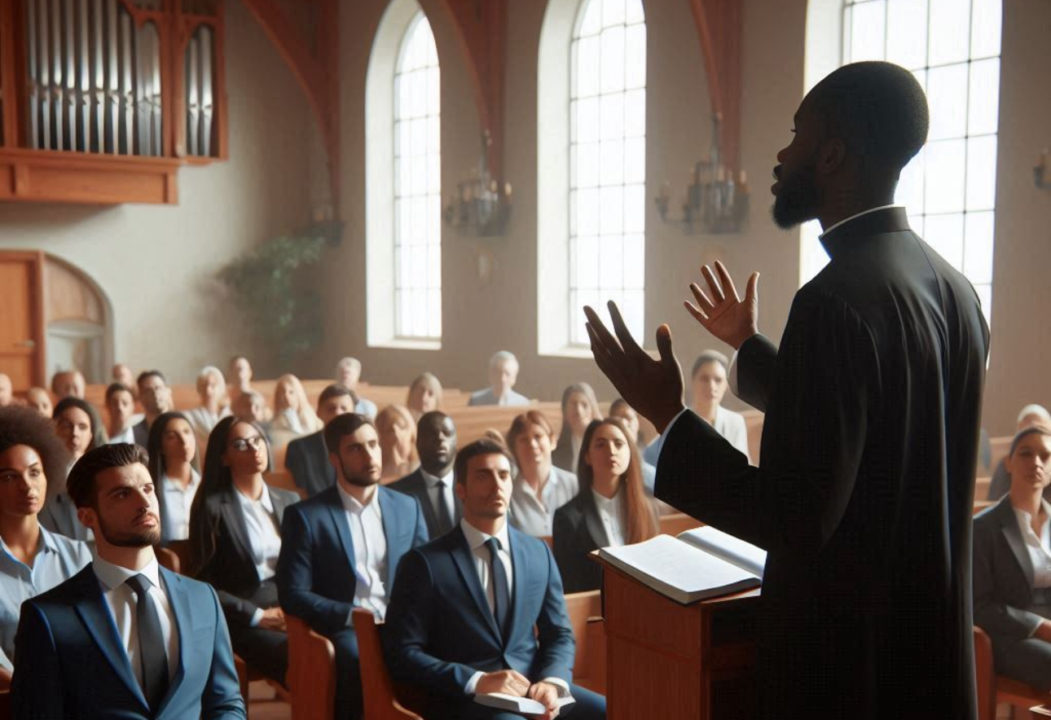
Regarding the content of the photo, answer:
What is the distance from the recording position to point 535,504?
252 inches

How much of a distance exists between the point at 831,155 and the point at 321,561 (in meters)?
3.56

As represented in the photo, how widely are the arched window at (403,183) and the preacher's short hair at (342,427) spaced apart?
10223mm

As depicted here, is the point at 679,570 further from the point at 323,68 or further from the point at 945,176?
the point at 323,68

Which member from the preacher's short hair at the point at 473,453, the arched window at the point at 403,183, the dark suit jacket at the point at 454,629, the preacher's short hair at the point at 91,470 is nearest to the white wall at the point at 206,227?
the arched window at the point at 403,183

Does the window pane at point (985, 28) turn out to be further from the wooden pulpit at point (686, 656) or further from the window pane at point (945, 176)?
the wooden pulpit at point (686, 656)

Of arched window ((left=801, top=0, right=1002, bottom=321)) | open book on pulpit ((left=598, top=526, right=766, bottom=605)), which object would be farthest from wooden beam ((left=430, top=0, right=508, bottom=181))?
open book on pulpit ((left=598, top=526, right=766, bottom=605))

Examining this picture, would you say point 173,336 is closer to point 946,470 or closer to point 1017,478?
point 1017,478

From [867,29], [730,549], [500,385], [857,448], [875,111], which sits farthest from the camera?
[500,385]

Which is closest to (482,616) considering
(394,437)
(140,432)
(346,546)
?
(346,546)

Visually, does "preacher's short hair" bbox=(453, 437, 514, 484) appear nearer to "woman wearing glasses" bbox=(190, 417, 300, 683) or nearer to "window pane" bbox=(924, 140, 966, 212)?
"woman wearing glasses" bbox=(190, 417, 300, 683)

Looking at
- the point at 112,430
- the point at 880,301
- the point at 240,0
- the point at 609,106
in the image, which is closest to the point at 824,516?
the point at 880,301

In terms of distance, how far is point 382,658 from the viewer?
4043mm

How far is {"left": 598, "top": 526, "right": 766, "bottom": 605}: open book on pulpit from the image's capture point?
1812 millimetres

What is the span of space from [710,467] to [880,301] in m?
0.32
